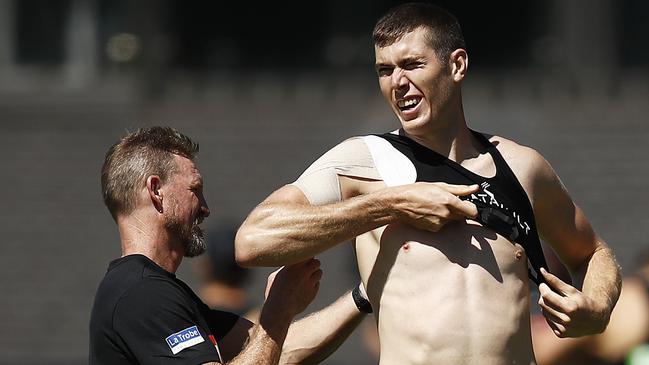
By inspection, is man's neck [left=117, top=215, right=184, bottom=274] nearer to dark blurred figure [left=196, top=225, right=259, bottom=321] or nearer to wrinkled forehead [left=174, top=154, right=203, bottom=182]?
wrinkled forehead [left=174, top=154, right=203, bottom=182]

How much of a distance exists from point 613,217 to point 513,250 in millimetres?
9397

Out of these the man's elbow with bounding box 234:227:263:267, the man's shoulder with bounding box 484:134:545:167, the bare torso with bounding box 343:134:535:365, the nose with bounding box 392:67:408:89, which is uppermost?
the nose with bounding box 392:67:408:89

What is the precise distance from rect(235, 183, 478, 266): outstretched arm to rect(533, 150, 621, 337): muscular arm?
39cm

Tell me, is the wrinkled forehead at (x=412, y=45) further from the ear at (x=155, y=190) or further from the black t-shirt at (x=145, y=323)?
the black t-shirt at (x=145, y=323)

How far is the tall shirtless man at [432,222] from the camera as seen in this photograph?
418cm

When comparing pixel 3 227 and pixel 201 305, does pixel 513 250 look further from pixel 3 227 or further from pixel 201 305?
pixel 3 227

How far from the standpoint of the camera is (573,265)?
473cm

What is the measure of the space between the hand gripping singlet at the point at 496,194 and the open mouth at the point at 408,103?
13cm

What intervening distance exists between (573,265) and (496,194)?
0.51 m

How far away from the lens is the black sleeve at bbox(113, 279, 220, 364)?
4328 millimetres

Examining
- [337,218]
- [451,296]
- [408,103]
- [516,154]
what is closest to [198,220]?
[337,218]

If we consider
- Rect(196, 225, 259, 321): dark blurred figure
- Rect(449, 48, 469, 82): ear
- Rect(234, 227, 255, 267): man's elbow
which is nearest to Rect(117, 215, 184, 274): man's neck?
Rect(234, 227, 255, 267): man's elbow

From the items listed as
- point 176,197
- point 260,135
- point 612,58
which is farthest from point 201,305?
point 612,58

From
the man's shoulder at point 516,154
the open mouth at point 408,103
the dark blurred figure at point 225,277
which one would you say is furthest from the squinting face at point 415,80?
the dark blurred figure at point 225,277
